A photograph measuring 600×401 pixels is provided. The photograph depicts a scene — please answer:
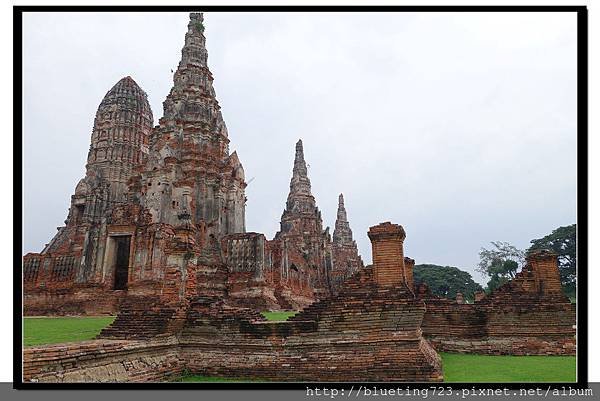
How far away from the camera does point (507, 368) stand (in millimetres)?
10461

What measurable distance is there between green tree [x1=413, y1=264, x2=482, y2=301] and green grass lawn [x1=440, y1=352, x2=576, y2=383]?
190 feet

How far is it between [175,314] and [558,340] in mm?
9871

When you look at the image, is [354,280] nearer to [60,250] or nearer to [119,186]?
[60,250]

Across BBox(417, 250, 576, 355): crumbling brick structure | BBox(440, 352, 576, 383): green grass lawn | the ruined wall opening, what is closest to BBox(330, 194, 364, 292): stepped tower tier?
the ruined wall opening

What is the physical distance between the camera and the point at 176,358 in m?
10.1

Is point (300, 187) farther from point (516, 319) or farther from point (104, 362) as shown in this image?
point (104, 362)

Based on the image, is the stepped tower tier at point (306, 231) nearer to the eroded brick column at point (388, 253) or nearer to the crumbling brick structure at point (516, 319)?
the crumbling brick structure at point (516, 319)

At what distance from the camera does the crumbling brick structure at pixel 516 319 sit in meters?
13.2

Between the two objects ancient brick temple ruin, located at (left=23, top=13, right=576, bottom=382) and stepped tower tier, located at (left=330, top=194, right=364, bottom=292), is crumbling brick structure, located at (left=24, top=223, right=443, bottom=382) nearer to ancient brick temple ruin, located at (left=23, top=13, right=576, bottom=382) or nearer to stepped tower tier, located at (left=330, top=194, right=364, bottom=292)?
ancient brick temple ruin, located at (left=23, top=13, right=576, bottom=382)

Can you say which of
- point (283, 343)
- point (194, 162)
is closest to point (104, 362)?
point (283, 343)

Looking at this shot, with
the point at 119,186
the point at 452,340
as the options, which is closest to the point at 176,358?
the point at 452,340

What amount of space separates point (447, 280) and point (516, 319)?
198ft

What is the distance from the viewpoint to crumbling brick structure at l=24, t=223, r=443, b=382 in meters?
8.66

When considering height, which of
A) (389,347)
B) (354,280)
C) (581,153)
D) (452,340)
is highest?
(581,153)
